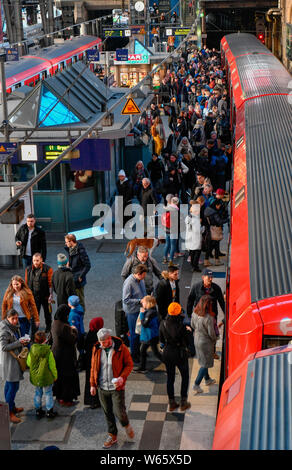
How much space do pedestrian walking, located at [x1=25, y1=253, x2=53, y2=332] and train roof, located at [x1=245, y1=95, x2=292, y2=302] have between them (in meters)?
3.34

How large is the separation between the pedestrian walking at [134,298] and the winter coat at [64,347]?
4.48ft

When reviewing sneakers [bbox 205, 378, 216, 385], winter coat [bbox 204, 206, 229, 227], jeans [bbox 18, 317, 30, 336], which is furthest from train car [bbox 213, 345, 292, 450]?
winter coat [bbox 204, 206, 229, 227]

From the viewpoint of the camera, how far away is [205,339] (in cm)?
956

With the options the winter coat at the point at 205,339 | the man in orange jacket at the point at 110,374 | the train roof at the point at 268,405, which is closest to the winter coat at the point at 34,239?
the winter coat at the point at 205,339

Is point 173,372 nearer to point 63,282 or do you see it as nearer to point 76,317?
point 76,317

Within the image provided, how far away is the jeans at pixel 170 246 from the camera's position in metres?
14.9

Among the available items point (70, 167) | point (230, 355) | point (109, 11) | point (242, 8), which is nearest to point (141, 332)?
point (230, 355)

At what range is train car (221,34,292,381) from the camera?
6582mm

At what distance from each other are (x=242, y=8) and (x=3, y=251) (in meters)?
44.8

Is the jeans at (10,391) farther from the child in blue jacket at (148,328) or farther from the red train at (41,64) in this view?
the red train at (41,64)

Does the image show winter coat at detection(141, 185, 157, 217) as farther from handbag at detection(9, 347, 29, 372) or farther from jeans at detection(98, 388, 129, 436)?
jeans at detection(98, 388, 129, 436)

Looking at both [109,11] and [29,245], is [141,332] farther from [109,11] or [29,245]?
[109,11]

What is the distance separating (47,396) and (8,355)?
2.23 feet
